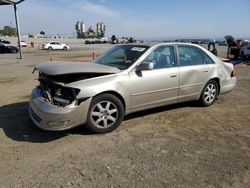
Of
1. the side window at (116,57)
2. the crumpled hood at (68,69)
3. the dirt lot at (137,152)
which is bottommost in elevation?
the dirt lot at (137,152)

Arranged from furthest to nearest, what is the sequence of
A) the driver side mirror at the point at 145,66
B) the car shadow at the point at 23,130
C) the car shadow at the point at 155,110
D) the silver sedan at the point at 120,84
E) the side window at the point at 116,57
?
the car shadow at the point at 155,110, the side window at the point at 116,57, the driver side mirror at the point at 145,66, the car shadow at the point at 23,130, the silver sedan at the point at 120,84

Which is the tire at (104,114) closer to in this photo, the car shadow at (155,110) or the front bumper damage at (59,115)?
the front bumper damage at (59,115)

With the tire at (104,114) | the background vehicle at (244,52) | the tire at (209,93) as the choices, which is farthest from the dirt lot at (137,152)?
the background vehicle at (244,52)

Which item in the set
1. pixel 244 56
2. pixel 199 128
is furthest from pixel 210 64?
pixel 244 56

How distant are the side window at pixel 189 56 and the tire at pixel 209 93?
1.91 ft

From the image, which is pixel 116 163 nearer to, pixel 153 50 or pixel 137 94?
pixel 137 94

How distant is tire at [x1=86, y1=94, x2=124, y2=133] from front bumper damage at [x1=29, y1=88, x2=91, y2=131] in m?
0.14

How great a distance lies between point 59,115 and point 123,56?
1940 millimetres

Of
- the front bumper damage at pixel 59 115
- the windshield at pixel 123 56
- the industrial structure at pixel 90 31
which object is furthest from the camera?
the industrial structure at pixel 90 31

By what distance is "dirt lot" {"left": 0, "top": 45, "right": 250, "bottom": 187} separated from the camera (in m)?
3.18

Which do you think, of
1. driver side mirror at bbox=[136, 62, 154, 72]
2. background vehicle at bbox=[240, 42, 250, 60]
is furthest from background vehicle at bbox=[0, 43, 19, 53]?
driver side mirror at bbox=[136, 62, 154, 72]

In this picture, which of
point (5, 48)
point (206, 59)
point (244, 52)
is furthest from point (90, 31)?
point (206, 59)

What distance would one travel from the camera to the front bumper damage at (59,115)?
4.08m

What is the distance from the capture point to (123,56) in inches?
211
